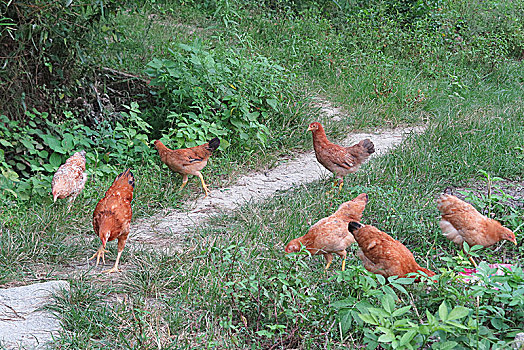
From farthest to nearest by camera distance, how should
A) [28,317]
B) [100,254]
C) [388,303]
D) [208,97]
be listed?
[208,97]
[100,254]
[28,317]
[388,303]

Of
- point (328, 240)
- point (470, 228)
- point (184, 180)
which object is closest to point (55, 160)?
point (184, 180)

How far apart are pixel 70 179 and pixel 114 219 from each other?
1.36m

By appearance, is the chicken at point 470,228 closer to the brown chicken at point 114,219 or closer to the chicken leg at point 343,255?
the chicken leg at point 343,255

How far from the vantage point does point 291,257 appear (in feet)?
12.3

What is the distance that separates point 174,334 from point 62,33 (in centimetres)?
432

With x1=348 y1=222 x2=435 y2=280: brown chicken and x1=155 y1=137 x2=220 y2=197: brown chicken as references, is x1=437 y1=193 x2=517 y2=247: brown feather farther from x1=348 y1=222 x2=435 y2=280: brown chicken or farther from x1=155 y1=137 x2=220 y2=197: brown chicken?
x1=155 y1=137 x2=220 y2=197: brown chicken

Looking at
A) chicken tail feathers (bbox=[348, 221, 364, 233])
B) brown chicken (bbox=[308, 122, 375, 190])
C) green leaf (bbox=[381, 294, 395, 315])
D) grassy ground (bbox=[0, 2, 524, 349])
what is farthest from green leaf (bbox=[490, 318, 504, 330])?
brown chicken (bbox=[308, 122, 375, 190])

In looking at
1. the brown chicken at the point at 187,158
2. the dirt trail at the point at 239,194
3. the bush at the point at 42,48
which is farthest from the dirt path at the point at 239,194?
the bush at the point at 42,48

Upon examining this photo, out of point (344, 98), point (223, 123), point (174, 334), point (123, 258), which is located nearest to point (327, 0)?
point (344, 98)

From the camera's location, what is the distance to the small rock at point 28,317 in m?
3.60

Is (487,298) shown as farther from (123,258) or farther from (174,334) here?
(123,258)

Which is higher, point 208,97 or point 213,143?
point 208,97

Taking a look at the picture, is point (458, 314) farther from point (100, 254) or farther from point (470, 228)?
point (100, 254)

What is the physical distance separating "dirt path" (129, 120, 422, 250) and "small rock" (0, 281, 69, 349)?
1233 mm
